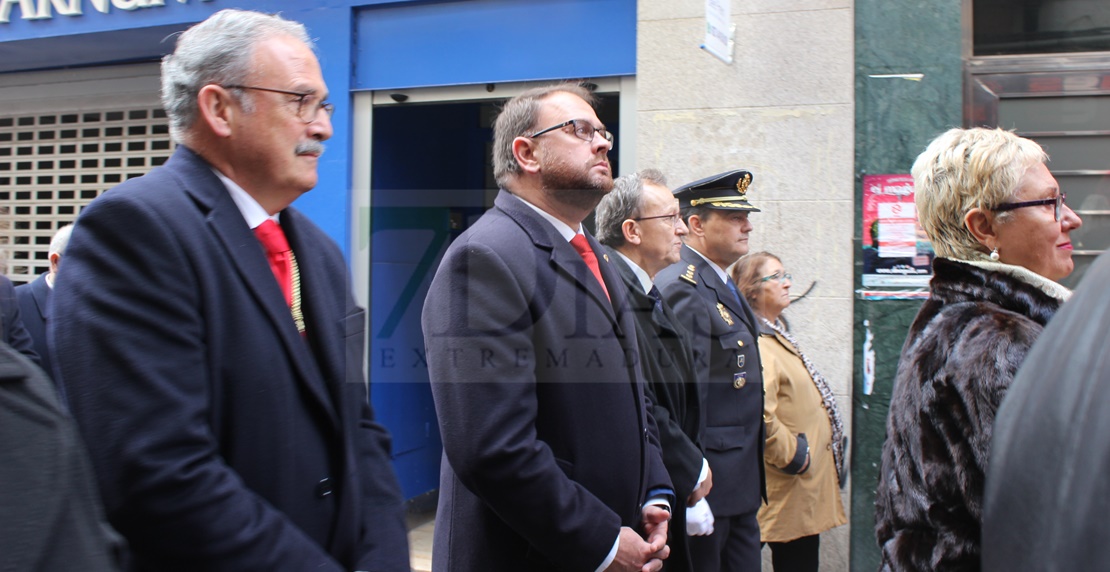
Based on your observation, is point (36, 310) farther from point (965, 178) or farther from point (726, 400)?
point (965, 178)

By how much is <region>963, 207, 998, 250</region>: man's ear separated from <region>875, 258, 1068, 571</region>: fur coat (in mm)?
174

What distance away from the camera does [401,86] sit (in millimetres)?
6570

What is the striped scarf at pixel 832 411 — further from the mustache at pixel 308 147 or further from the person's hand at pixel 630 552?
the mustache at pixel 308 147

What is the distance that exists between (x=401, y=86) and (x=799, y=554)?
4.09 metres

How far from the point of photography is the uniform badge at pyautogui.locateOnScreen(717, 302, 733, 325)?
418 centimetres

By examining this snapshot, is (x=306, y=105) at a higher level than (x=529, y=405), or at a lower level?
higher

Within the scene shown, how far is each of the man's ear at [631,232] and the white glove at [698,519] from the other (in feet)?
4.08

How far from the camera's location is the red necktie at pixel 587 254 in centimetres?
309

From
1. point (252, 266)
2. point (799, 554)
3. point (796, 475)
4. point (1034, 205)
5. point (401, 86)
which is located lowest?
point (799, 554)

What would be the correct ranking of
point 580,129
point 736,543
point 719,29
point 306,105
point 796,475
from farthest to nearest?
point 719,29
point 796,475
point 736,543
point 580,129
point 306,105

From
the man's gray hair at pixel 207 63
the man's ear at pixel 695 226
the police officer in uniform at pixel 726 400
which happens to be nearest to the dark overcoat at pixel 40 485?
the man's gray hair at pixel 207 63

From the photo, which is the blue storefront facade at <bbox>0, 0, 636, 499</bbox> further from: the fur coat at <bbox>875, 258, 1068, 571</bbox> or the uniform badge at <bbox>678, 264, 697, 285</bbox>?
the fur coat at <bbox>875, 258, 1068, 571</bbox>

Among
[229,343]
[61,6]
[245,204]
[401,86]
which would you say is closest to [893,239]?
[401,86]

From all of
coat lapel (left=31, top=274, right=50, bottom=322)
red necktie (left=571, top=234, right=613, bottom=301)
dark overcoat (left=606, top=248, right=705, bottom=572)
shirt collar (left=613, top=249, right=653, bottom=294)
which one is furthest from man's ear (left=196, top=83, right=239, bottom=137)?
coat lapel (left=31, top=274, right=50, bottom=322)
